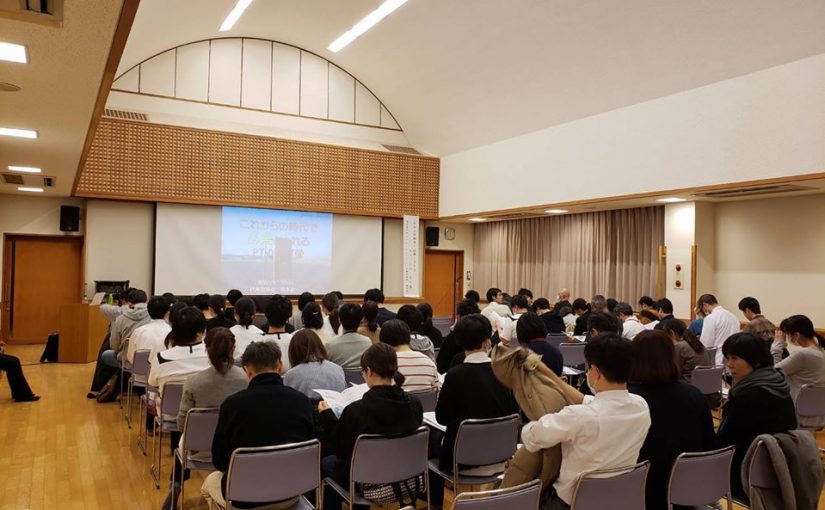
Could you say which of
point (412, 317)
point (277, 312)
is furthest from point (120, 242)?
point (412, 317)

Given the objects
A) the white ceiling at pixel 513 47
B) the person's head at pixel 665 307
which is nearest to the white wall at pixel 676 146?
the white ceiling at pixel 513 47

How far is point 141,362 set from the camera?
5.12 m

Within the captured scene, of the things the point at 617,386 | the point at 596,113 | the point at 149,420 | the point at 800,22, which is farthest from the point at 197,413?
the point at 596,113

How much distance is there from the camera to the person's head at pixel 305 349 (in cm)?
369

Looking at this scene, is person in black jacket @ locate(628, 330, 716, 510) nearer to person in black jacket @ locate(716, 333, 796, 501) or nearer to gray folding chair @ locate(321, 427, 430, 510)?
person in black jacket @ locate(716, 333, 796, 501)

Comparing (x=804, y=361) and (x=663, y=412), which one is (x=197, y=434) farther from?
(x=804, y=361)

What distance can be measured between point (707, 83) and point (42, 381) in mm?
9751

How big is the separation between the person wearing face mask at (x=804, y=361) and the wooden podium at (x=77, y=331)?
896 centimetres

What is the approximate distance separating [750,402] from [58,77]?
4599 mm

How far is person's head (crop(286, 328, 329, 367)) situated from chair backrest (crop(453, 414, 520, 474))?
116 centimetres

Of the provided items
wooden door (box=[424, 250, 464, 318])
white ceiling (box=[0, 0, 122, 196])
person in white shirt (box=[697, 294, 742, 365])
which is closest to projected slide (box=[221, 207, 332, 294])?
wooden door (box=[424, 250, 464, 318])

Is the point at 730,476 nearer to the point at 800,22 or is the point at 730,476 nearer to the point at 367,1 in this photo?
the point at 800,22

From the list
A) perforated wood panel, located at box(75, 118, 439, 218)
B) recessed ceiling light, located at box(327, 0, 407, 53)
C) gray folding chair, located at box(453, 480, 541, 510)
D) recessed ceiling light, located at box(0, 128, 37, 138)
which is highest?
recessed ceiling light, located at box(327, 0, 407, 53)

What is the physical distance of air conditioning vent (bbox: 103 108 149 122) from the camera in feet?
32.0
